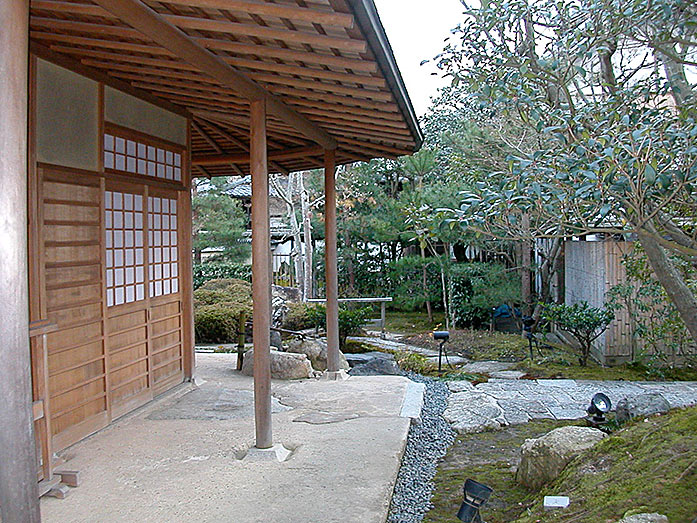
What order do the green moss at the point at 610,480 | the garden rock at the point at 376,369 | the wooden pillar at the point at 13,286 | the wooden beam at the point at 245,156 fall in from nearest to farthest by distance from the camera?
the wooden pillar at the point at 13,286, the green moss at the point at 610,480, the wooden beam at the point at 245,156, the garden rock at the point at 376,369

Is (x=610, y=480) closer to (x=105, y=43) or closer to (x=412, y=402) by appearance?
(x=412, y=402)

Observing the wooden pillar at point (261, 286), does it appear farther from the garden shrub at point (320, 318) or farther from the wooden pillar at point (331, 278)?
the garden shrub at point (320, 318)

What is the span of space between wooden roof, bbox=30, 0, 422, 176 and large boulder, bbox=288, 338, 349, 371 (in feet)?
9.01

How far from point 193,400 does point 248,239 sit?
1137 centimetres

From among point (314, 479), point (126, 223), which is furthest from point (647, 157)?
point (126, 223)

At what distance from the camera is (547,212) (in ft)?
10.5

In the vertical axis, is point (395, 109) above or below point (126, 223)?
above

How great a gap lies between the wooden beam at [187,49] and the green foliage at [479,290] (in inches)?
325

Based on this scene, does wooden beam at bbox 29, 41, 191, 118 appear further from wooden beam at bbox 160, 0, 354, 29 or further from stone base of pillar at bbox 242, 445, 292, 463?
stone base of pillar at bbox 242, 445, 292, 463

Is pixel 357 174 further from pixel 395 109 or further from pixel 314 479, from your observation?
pixel 314 479

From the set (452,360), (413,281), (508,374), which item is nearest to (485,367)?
(508,374)

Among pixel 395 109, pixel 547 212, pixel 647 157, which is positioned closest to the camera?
pixel 647 157

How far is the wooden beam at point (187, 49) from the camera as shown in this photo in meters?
3.07

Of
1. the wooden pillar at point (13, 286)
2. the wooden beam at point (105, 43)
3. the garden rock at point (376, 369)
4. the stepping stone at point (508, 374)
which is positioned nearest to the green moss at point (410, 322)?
the stepping stone at point (508, 374)
